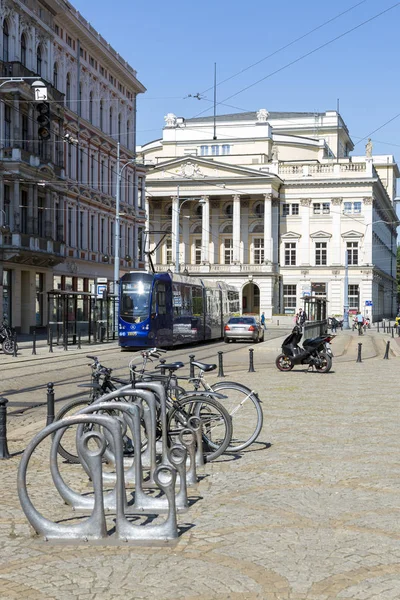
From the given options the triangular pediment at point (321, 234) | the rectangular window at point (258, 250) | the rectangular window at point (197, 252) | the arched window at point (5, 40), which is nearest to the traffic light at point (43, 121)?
the arched window at point (5, 40)

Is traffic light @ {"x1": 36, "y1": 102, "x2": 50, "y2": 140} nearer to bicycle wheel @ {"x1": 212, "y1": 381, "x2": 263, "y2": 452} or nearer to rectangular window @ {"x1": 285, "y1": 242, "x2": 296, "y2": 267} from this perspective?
bicycle wheel @ {"x1": 212, "y1": 381, "x2": 263, "y2": 452}

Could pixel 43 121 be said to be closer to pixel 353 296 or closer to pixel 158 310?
pixel 158 310

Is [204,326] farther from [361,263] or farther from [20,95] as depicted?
[361,263]

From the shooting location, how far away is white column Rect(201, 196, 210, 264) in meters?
96.6

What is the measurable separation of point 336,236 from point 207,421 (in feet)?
296

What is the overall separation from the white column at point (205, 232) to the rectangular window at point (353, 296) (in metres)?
16.6

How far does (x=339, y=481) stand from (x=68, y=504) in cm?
267

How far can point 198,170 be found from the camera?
316ft

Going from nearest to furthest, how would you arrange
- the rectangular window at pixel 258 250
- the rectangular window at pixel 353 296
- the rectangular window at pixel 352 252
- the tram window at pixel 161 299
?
1. the tram window at pixel 161 299
2. the rectangular window at pixel 353 296
3. the rectangular window at pixel 352 252
4. the rectangular window at pixel 258 250

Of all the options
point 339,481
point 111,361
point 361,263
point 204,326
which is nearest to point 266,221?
point 361,263

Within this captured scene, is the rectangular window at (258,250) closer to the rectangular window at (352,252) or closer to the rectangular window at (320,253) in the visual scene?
the rectangular window at (320,253)

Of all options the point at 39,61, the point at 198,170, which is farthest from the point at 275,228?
the point at 39,61

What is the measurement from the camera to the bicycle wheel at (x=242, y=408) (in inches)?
375

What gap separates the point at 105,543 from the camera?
6129mm
